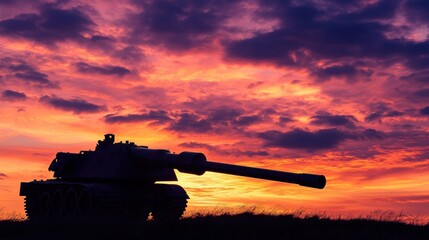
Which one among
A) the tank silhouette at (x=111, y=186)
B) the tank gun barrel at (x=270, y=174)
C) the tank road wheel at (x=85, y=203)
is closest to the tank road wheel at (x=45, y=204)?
the tank silhouette at (x=111, y=186)

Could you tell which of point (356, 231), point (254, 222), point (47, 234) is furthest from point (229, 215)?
point (47, 234)

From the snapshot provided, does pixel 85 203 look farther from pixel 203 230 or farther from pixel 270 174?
pixel 270 174

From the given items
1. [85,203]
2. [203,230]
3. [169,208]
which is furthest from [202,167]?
[85,203]

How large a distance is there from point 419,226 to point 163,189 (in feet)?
34.7

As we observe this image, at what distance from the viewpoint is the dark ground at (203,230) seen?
54.9 ft

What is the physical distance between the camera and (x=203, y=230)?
17.4m

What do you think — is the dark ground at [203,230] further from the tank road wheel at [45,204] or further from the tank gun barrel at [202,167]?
the tank road wheel at [45,204]

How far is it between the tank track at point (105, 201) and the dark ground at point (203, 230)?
360 centimetres

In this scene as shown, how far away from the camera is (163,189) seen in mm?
26172

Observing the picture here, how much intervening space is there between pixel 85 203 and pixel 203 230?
8.27m

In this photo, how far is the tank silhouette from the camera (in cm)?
2355

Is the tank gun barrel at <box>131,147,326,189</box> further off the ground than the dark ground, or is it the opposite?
the tank gun barrel at <box>131,147,326,189</box>

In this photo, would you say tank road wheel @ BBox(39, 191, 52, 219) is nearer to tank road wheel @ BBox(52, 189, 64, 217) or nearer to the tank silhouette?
the tank silhouette

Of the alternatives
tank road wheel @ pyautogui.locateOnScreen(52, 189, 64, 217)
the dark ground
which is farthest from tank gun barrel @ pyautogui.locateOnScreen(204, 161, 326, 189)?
tank road wheel @ pyautogui.locateOnScreen(52, 189, 64, 217)
